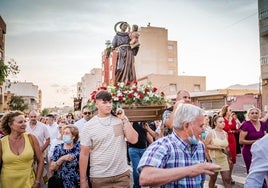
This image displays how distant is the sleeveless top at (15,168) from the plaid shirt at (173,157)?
110 inches

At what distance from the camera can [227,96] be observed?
38875mm

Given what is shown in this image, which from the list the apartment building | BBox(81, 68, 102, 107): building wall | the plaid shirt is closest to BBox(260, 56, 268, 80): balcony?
the plaid shirt

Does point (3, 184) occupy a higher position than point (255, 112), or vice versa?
point (255, 112)

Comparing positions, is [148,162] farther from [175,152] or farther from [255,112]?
[255,112]

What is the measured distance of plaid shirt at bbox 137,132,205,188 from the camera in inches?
98.9

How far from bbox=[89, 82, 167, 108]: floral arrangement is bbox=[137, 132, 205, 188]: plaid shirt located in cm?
360

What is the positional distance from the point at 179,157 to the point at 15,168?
303 centimetres

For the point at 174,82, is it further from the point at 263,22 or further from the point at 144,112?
the point at 144,112

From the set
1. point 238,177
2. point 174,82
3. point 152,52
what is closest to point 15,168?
point 238,177

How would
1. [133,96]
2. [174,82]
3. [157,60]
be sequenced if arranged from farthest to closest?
[157,60] → [174,82] → [133,96]

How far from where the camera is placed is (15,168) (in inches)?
189

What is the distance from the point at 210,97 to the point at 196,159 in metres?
39.1

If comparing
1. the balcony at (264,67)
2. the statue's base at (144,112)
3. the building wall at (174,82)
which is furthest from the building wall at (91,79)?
the statue's base at (144,112)

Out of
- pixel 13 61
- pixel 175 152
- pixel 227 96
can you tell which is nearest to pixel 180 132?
pixel 175 152
